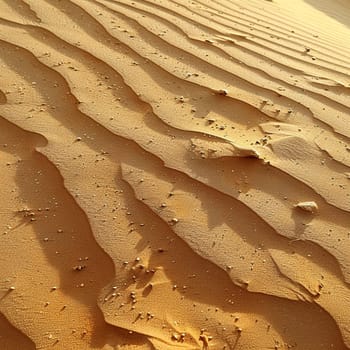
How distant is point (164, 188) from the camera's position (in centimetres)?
188

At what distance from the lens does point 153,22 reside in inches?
117

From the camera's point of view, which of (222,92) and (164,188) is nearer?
(164,188)

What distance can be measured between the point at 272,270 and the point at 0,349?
857mm

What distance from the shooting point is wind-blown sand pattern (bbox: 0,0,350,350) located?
1.51 metres

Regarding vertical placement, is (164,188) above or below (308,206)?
below

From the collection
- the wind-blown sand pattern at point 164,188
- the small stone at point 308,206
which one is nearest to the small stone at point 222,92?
the wind-blown sand pattern at point 164,188

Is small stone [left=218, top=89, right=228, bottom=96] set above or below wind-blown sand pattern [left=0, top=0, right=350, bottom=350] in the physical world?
above

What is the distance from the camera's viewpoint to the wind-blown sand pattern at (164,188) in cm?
151

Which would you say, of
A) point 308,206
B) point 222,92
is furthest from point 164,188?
point 222,92

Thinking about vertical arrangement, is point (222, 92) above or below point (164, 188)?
above

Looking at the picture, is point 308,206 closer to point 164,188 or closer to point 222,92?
Result: point 164,188

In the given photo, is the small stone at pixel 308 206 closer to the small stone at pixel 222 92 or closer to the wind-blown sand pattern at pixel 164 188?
the wind-blown sand pattern at pixel 164 188

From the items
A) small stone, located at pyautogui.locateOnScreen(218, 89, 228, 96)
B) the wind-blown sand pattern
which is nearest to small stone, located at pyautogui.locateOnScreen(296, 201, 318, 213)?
the wind-blown sand pattern

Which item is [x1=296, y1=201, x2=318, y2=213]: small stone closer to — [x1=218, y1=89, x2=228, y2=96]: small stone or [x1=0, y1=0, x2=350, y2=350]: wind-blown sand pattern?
[x1=0, y1=0, x2=350, y2=350]: wind-blown sand pattern
